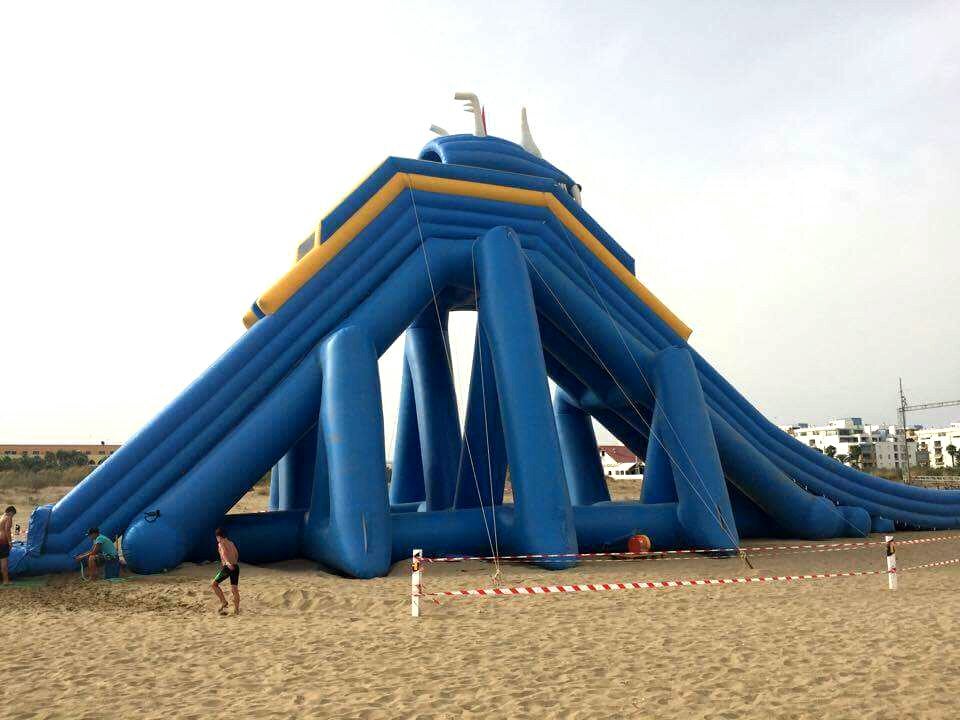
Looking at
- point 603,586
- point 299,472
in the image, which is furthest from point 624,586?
point 299,472

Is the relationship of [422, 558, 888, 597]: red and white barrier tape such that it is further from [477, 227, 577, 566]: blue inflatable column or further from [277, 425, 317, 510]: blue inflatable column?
[277, 425, 317, 510]: blue inflatable column

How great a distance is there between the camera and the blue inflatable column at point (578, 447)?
17766mm

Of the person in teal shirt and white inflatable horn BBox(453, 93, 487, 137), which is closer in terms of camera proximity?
the person in teal shirt

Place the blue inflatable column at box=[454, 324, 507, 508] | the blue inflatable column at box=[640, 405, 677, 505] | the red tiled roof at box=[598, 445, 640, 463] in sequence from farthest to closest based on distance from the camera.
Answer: the red tiled roof at box=[598, 445, 640, 463]
the blue inflatable column at box=[454, 324, 507, 508]
the blue inflatable column at box=[640, 405, 677, 505]

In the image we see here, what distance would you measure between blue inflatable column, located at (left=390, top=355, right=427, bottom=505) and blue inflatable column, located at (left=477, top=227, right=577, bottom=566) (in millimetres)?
4975

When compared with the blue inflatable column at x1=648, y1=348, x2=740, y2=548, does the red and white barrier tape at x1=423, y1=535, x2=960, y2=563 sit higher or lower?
lower

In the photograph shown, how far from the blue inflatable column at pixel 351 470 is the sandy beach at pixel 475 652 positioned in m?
0.50

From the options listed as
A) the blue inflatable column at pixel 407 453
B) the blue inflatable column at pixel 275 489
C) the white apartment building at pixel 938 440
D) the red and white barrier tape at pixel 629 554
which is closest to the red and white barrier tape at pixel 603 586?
the red and white barrier tape at pixel 629 554

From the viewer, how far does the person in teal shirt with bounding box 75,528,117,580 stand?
9.29 m

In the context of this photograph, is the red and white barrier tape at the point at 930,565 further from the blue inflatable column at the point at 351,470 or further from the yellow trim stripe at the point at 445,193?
the blue inflatable column at the point at 351,470

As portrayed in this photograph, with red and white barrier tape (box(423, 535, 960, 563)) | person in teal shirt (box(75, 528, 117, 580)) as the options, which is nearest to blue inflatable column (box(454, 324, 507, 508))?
red and white barrier tape (box(423, 535, 960, 563))

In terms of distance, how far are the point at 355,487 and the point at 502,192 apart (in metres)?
6.47

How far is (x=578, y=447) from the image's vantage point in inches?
704

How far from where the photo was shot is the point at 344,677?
5.07 meters
